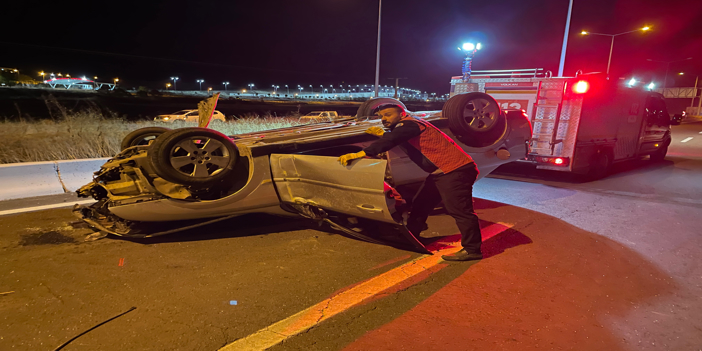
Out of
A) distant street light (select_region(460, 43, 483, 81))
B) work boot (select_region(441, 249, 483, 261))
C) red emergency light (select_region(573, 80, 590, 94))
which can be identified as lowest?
work boot (select_region(441, 249, 483, 261))

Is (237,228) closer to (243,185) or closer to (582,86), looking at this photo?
(243,185)

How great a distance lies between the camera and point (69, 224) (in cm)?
454

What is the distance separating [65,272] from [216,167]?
5.24 ft

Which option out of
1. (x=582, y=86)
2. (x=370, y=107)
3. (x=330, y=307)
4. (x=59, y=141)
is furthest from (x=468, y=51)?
(x=59, y=141)

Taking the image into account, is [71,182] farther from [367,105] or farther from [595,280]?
[595,280]

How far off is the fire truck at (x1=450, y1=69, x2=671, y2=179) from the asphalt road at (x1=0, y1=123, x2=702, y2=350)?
2604 millimetres

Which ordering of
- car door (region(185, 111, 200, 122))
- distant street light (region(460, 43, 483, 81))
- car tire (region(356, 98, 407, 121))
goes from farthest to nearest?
car door (region(185, 111, 200, 122))
distant street light (region(460, 43, 483, 81))
car tire (region(356, 98, 407, 121))

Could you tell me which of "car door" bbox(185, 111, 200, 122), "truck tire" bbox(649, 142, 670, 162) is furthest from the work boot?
"car door" bbox(185, 111, 200, 122)

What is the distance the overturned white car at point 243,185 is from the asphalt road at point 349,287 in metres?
0.32

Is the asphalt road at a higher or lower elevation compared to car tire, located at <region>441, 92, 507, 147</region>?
lower

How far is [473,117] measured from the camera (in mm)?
5000

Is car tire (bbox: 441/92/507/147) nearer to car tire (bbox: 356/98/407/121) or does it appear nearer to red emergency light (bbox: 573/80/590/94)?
car tire (bbox: 356/98/407/121)

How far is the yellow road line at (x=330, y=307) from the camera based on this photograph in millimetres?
2443

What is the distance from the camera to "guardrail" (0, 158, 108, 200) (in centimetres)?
556
